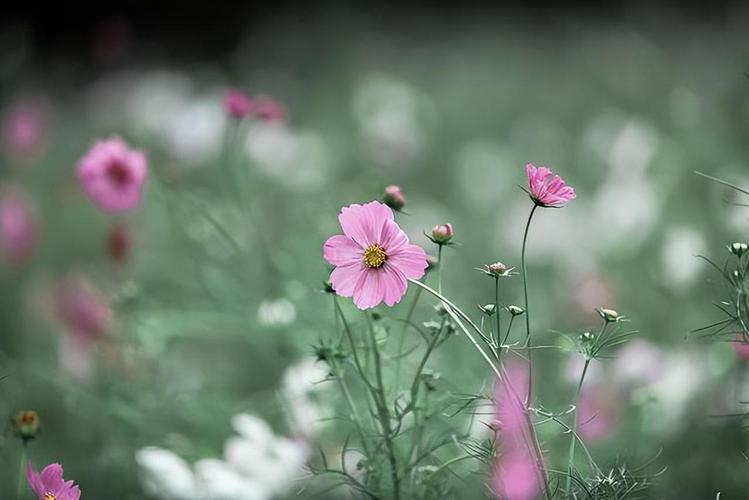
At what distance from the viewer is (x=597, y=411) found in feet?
3.26

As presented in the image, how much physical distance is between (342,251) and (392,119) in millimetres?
1414

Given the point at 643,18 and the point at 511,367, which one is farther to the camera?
the point at 643,18

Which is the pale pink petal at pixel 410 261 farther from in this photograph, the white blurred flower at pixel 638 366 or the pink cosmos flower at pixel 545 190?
the white blurred flower at pixel 638 366

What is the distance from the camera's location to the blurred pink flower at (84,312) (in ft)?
4.19

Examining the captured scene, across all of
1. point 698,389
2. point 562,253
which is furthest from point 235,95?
point 562,253

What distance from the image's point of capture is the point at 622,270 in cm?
139

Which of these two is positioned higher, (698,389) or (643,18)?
(643,18)

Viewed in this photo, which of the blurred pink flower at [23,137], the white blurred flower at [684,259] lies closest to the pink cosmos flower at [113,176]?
the white blurred flower at [684,259]

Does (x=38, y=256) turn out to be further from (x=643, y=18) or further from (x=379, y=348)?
(x=643, y=18)

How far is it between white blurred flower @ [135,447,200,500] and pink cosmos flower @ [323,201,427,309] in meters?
0.31

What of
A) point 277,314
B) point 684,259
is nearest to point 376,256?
point 277,314

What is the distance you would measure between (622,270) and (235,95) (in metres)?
0.66

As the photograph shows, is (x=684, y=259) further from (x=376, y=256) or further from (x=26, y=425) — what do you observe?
(x=26, y=425)

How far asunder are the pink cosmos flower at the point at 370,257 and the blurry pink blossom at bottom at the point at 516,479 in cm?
15
